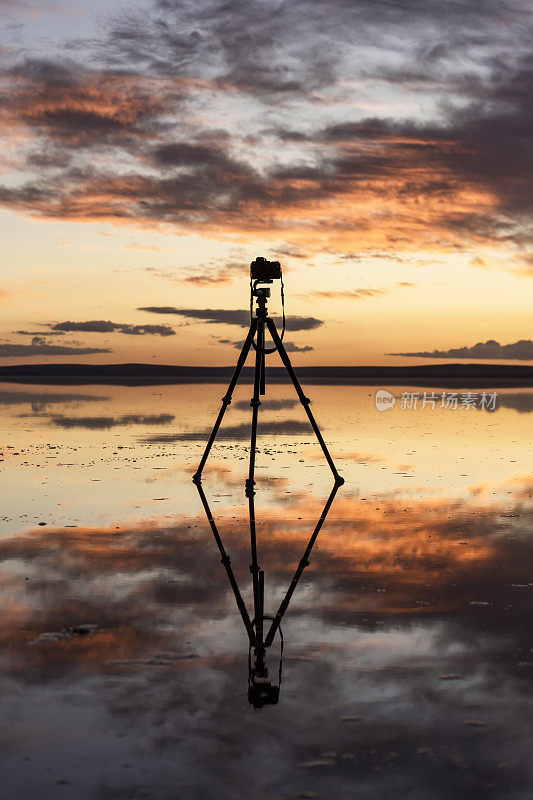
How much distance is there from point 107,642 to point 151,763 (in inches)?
70.7

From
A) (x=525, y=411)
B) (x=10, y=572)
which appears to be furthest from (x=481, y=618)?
(x=525, y=411)

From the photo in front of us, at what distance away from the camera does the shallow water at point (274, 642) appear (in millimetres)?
3955

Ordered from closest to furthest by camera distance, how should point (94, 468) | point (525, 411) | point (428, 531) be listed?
point (428, 531)
point (94, 468)
point (525, 411)

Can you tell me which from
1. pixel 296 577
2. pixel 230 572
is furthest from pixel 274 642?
pixel 230 572

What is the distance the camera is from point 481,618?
6.31 m

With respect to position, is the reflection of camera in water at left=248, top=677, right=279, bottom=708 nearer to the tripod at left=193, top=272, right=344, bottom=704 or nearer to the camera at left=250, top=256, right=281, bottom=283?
the tripod at left=193, top=272, right=344, bottom=704

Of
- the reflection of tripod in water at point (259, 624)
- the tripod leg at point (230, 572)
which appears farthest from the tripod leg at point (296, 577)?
the tripod leg at point (230, 572)

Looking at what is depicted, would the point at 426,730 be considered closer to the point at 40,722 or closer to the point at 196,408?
the point at 40,722


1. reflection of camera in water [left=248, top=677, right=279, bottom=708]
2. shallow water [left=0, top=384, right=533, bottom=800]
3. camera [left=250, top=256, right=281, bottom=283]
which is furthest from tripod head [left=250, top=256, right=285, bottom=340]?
reflection of camera in water [left=248, top=677, right=279, bottom=708]

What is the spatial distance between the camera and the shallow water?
9.87 feet

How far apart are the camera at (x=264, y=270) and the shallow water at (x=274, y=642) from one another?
9.87 ft

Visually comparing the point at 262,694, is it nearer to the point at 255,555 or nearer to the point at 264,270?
the point at 255,555

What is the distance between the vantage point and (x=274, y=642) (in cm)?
577

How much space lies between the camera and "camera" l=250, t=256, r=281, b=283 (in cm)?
1171
